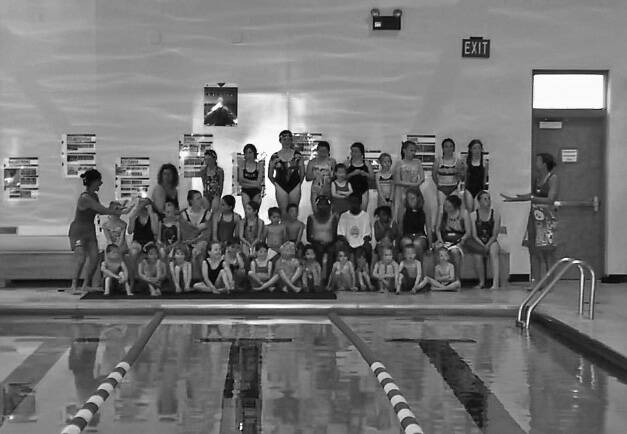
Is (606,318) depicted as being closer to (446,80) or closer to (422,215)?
(422,215)

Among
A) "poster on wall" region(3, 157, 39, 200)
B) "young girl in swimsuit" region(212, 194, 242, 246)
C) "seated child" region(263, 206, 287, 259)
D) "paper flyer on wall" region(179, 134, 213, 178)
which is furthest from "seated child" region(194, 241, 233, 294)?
"poster on wall" region(3, 157, 39, 200)

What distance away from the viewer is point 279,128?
43.2ft

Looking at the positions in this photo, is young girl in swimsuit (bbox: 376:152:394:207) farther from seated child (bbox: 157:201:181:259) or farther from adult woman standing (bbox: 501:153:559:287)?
seated child (bbox: 157:201:181:259)

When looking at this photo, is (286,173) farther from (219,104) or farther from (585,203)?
(585,203)

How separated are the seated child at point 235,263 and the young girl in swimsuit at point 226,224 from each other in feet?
1.33

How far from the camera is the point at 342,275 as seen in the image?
1134 cm

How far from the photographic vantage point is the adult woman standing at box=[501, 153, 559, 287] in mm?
11383

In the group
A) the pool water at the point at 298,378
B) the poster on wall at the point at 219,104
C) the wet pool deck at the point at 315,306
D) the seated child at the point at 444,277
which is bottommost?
the pool water at the point at 298,378

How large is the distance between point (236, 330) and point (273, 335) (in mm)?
473

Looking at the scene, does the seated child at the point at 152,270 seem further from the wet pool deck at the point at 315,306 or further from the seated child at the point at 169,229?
the wet pool deck at the point at 315,306

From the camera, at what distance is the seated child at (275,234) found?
38.1 ft

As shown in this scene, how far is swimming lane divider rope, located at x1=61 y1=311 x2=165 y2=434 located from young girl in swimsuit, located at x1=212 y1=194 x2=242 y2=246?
2.12 meters

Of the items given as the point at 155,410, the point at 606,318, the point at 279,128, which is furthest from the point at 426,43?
the point at 155,410

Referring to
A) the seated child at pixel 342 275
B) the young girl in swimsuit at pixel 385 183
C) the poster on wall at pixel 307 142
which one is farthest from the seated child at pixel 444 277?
the poster on wall at pixel 307 142
